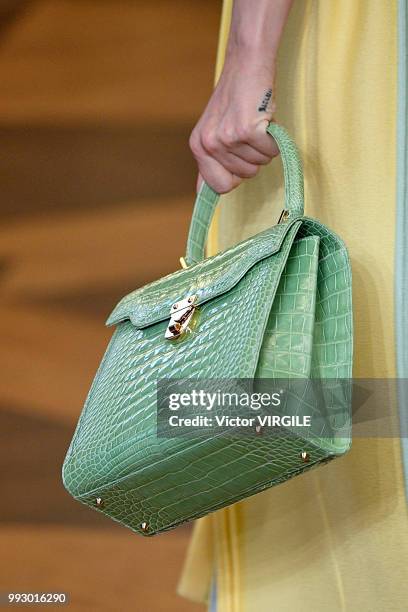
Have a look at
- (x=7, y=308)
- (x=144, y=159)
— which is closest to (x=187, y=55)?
(x=144, y=159)

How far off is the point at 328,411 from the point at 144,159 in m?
1.39

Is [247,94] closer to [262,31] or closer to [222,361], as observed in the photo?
[262,31]

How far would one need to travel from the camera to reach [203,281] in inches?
23.5

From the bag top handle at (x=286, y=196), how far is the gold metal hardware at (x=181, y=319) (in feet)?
0.27

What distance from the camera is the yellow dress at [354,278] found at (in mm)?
621

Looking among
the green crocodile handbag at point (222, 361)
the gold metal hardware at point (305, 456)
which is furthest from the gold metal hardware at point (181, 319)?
the gold metal hardware at point (305, 456)

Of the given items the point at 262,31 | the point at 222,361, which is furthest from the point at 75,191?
the point at 222,361

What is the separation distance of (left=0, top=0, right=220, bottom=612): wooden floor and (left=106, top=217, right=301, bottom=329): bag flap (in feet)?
3.32

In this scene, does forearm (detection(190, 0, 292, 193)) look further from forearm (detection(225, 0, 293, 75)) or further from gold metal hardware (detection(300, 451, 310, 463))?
gold metal hardware (detection(300, 451, 310, 463))

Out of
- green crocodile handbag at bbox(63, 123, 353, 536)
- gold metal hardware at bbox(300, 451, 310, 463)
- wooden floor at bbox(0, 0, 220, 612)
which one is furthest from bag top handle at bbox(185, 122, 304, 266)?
wooden floor at bbox(0, 0, 220, 612)

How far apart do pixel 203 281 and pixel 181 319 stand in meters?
0.03

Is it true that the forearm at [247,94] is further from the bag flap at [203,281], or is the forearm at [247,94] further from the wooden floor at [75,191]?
the wooden floor at [75,191]

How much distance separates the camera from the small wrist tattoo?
25.8 inches

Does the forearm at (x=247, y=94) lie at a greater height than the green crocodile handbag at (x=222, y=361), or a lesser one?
greater
